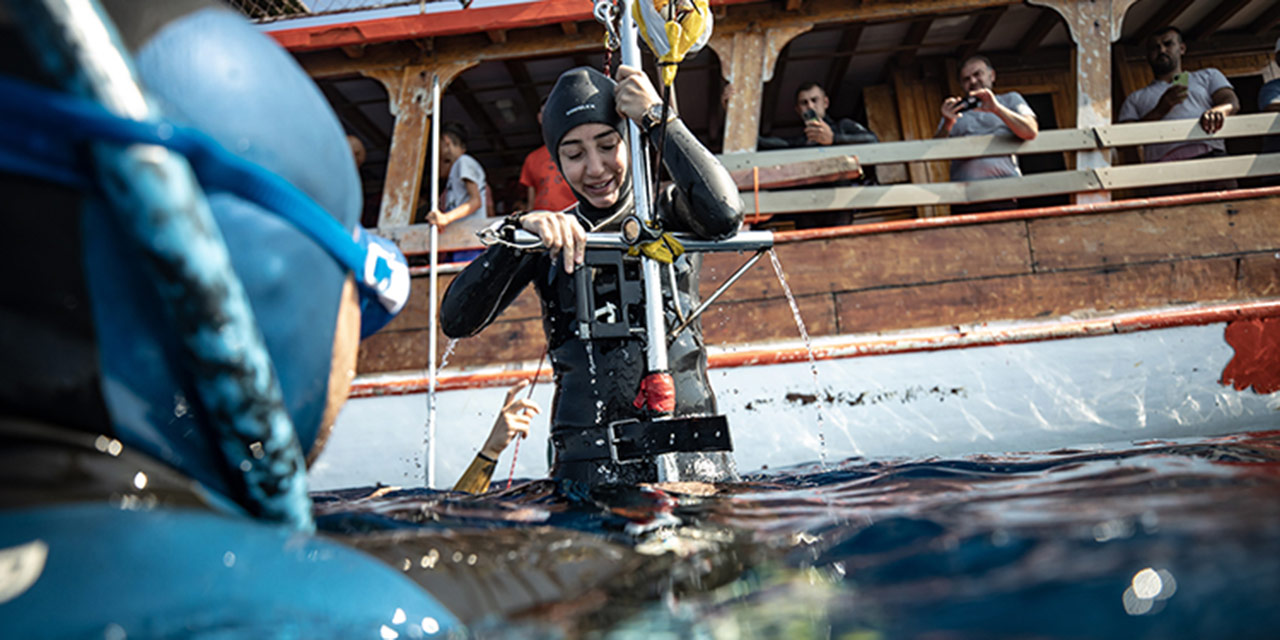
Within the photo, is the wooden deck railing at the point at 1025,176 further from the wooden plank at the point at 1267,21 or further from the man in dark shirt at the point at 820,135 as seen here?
the wooden plank at the point at 1267,21

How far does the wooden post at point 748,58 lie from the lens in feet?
20.5

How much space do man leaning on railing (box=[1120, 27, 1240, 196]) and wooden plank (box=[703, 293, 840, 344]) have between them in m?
3.60

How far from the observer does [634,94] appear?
7.87 ft

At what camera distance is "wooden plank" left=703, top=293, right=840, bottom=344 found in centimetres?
495

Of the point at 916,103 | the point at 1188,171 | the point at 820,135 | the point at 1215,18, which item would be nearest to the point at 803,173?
the point at 820,135

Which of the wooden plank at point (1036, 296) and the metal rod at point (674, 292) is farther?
the wooden plank at point (1036, 296)

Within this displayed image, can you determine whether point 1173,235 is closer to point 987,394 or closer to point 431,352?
point 987,394

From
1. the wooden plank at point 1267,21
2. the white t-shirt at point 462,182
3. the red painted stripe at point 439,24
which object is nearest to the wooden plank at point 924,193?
the red painted stripe at point 439,24

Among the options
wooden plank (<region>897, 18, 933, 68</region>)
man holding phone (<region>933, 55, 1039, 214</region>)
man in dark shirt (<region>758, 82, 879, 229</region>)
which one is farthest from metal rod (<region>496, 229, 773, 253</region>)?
wooden plank (<region>897, 18, 933, 68</region>)

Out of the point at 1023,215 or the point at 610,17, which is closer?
the point at 610,17

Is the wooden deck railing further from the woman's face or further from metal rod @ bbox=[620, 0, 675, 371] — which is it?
metal rod @ bbox=[620, 0, 675, 371]

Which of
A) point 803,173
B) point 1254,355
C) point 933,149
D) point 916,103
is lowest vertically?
point 1254,355

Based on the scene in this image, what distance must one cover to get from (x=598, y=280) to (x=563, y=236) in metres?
0.45

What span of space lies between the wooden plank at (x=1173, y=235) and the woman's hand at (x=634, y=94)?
380 cm
